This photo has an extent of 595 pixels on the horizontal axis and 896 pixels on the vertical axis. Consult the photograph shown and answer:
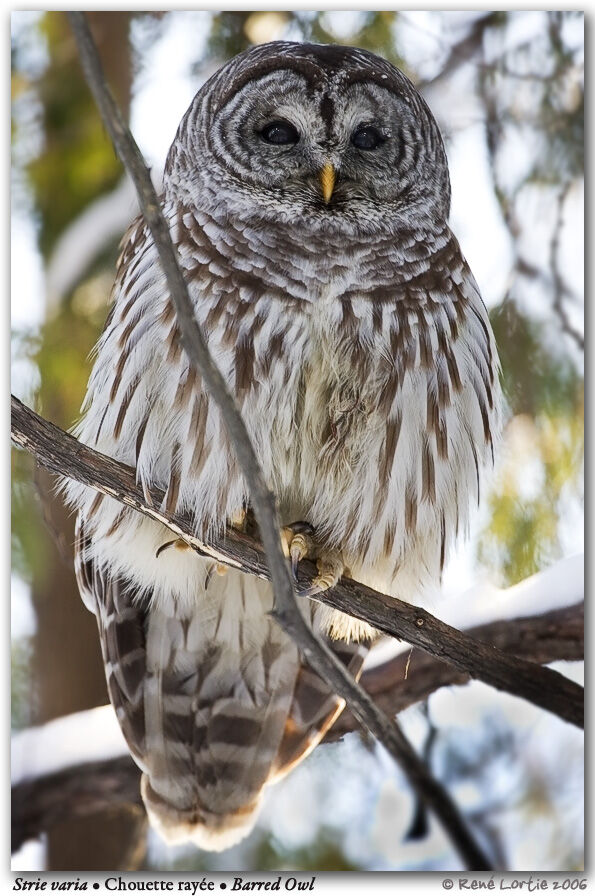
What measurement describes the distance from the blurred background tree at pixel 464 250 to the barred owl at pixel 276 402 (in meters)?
0.09

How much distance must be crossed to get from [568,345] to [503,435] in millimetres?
304

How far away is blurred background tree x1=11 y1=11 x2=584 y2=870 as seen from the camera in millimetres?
2518

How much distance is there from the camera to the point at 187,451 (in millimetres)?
2303

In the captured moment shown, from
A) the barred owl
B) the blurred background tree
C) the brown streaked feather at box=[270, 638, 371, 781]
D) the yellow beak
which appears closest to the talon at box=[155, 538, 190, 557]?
the barred owl

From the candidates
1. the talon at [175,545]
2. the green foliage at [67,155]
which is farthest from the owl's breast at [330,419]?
the green foliage at [67,155]

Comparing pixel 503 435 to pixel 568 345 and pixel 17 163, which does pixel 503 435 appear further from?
pixel 17 163

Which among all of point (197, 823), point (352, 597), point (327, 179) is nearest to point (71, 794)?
point (197, 823)

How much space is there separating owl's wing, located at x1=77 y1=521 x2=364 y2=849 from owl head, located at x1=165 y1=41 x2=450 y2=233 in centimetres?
94

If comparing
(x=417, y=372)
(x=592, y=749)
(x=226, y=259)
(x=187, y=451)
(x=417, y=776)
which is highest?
(x=226, y=259)

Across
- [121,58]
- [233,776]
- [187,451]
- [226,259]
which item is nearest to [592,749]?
[233,776]

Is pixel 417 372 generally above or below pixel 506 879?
above

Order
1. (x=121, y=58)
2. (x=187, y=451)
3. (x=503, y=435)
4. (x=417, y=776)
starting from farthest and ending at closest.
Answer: (x=503, y=435) < (x=121, y=58) < (x=187, y=451) < (x=417, y=776)

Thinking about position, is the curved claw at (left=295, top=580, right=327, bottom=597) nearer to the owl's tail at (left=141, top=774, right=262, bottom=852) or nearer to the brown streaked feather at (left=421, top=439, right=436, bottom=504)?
the brown streaked feather at (left=421, top=439, right=436, bottom=504)

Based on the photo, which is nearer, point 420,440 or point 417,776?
point 417,776
